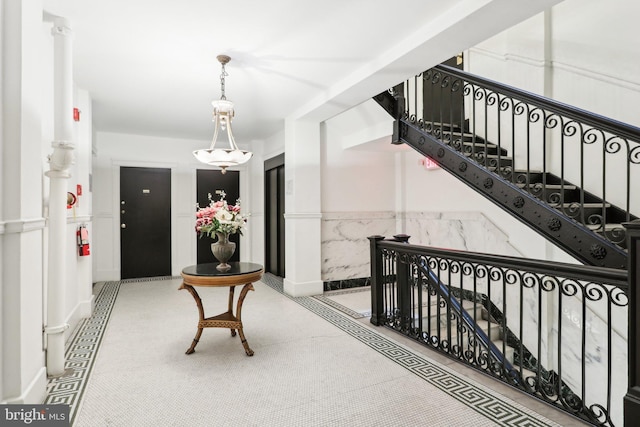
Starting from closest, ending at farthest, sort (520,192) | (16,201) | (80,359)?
1. (16,201)
2. (80,359)
3. (520,192)

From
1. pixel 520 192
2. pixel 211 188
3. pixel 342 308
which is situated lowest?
pixel 342 308

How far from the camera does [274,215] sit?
6.70 metres

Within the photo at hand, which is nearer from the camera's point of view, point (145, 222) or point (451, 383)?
point (451, 383)

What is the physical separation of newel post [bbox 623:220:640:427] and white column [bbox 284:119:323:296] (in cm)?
378

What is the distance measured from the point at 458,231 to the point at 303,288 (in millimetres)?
2326

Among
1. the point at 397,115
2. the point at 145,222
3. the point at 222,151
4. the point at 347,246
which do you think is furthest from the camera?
the point at 145,222

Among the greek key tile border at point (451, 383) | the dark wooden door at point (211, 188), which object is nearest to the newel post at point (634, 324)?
the greek key tile border at point (451, 383)

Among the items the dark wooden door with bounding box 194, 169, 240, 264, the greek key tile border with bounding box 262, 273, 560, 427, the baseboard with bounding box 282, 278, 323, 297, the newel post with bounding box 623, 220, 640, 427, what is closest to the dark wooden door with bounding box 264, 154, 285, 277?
the dark wooden door with bounding box 194, 169, 240, 264

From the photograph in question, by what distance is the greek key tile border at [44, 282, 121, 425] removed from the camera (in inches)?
88.4

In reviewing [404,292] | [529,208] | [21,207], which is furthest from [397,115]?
[21,207]

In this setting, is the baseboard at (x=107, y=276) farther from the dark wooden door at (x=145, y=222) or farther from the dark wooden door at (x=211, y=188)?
the dark wooden door at (x=211, y=188)

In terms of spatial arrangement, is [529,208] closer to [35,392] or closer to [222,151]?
[222,151]

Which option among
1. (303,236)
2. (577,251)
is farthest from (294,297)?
(577,251)

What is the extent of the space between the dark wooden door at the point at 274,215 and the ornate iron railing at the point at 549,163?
2.82m
